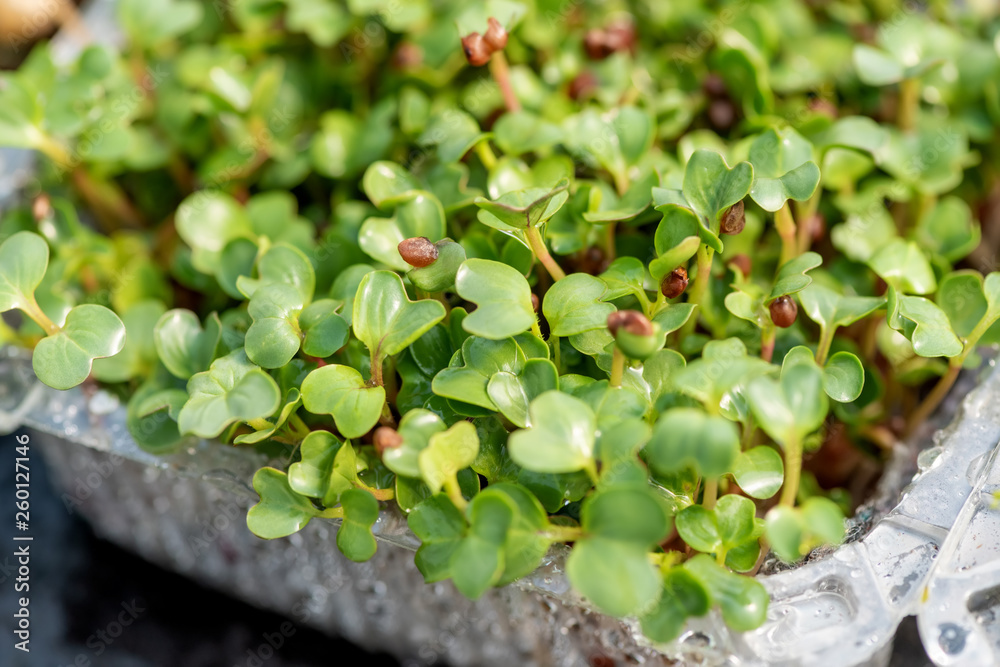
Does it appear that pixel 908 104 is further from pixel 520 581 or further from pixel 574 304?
pixel 520 581

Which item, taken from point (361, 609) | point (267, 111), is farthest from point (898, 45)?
point (361, 609)

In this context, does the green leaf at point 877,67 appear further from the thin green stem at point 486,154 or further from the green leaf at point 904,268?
the thin green stem at point 486,154

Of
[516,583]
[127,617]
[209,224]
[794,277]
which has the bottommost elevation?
[127,617]

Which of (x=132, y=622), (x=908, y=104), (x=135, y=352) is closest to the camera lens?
(x=135, y=352)

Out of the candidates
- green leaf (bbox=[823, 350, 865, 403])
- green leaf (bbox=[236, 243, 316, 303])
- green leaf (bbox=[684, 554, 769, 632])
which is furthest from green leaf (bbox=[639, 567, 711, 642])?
green leaf (bbox=[236, 243, 316, 303])

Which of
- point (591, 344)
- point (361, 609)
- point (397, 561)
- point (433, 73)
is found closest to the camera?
point (591, 344)

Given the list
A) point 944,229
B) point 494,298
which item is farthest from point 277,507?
point 944,229

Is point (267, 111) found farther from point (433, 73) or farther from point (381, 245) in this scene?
point (381, 245)
